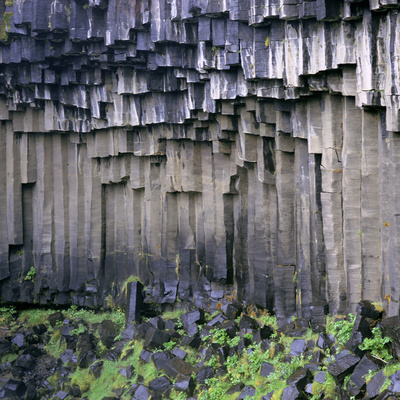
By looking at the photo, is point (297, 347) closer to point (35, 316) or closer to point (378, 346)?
A: point (378, 346)

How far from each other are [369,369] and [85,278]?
33.7 ft

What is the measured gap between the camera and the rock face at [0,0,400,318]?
9680mm

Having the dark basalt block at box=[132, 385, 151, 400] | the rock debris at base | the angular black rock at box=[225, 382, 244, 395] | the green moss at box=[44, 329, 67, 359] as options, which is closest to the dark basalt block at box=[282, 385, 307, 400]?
the rock debris at base

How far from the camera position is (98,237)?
667 inches

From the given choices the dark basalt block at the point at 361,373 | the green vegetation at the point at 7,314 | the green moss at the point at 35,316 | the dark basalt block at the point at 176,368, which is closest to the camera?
the dark basalt block at the point at 361,373

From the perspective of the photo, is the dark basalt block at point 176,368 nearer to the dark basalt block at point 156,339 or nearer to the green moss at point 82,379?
the dark basalt block at point 156,339

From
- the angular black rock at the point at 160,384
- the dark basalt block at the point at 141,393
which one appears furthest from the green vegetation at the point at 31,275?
the angular black rock at the point at 160,384

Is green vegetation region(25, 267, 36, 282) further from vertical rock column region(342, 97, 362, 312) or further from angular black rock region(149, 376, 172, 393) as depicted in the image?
vertical rock column region(342, 97, 362, 312)

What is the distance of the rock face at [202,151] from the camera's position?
968 centimetres

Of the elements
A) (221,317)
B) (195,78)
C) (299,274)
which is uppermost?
(195,78)

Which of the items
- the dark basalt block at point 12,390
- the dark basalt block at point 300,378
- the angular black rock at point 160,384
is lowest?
the dark basalt block at point 12,390

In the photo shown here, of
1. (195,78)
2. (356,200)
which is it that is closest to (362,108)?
(356,200)

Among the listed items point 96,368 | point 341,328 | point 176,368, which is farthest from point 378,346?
point 96,368

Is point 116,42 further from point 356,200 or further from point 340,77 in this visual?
point 356,200
